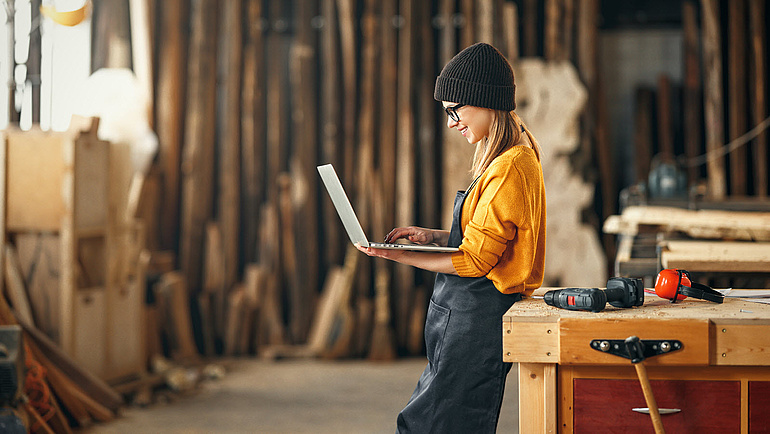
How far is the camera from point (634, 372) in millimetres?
2160

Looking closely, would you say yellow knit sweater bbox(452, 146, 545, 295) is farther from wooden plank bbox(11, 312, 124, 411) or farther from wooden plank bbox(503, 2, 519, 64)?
wooden plank bbox(503, 2, 519, 64)

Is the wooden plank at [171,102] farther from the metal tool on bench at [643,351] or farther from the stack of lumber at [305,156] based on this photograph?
the metal tool on bench at [643,351]

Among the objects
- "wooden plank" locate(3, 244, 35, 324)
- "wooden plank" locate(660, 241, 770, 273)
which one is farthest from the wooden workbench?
"wooden plank" locate(3, 244, 35, 324)

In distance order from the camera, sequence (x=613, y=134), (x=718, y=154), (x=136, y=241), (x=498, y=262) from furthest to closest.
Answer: (x=613, y=134)
(x=718, y=154)
(x=136, y=241)
(x=498, y=262)

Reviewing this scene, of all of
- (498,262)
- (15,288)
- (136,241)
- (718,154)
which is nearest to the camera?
(498,262)

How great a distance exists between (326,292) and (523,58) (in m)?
2.53

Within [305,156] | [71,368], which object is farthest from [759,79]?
[71,368]

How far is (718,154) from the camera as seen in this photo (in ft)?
19.7

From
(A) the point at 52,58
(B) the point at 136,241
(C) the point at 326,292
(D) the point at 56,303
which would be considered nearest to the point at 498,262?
(D) the point at 56,303

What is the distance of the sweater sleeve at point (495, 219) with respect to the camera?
2.24 meters

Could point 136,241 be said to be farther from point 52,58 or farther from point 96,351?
point 52,58

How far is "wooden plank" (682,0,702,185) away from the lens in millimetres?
6041

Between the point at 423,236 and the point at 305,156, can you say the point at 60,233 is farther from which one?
the point at 423,236

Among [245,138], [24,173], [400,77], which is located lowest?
[24,173]
